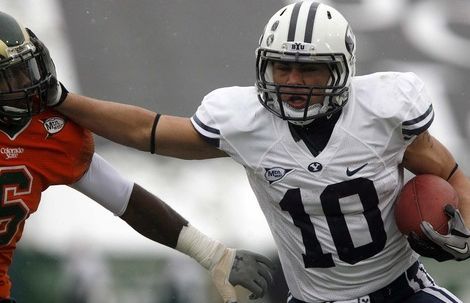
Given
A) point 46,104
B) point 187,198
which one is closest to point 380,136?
point 46,104

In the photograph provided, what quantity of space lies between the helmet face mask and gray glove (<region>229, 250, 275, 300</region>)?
0.78 m

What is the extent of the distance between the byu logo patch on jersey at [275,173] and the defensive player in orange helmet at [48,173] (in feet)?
1.56

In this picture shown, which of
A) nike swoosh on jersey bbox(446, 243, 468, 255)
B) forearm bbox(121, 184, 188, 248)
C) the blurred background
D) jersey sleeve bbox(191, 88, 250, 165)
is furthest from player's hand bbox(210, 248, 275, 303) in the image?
the blurred background

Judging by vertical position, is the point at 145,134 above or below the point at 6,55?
below

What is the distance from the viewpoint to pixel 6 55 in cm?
313

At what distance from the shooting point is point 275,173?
3139 millimetres

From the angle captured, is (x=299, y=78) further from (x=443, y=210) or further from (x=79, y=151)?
(x=79, y=151)

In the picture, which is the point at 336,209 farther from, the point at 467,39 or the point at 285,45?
the point at 467,39

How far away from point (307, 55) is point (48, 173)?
82 cm

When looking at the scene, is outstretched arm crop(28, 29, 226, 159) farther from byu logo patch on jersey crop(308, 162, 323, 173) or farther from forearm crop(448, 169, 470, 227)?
forearm crop(448, 169, 470, 227)

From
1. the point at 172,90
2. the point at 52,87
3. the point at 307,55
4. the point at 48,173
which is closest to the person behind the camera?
the point at 307,55

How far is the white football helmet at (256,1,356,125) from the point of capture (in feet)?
10.0

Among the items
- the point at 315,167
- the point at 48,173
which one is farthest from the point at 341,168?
the point at 48,173

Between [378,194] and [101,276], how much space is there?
1781 mm
